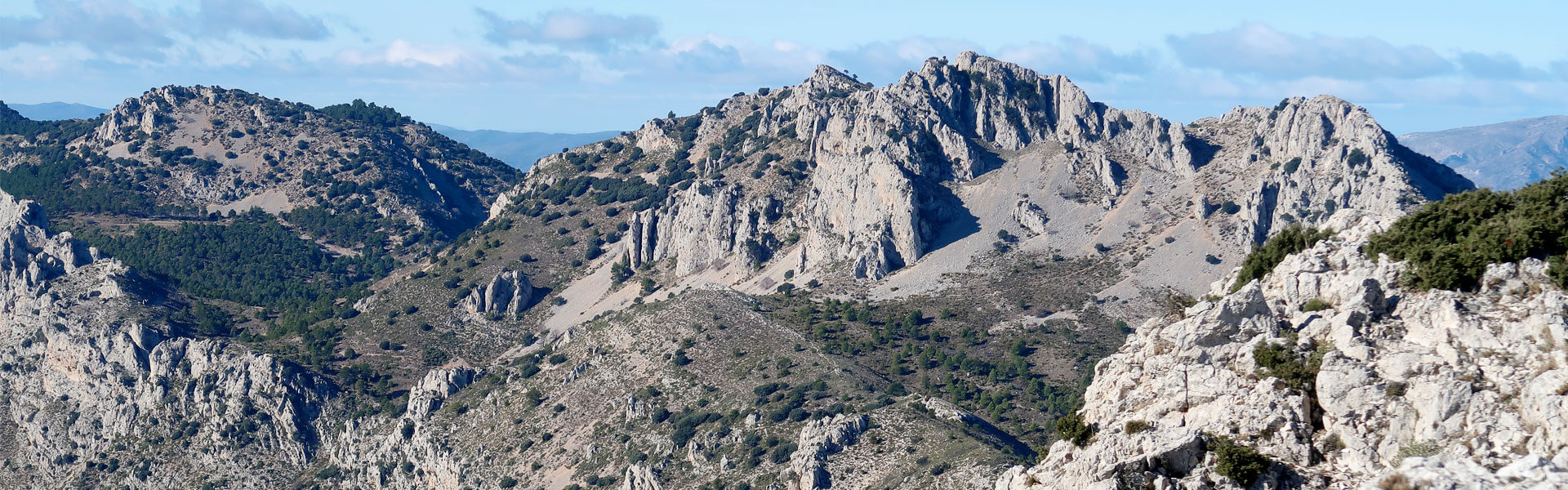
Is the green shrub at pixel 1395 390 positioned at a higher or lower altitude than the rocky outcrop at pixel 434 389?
higher

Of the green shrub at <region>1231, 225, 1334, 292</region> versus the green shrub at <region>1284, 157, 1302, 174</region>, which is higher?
the green shrub at <region>1284, 157, 1302, 174</region>

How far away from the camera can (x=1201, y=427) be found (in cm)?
4678

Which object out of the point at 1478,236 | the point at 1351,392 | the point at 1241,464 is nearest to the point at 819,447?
the point at 1478,236

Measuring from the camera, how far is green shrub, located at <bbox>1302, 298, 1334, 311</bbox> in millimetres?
50656

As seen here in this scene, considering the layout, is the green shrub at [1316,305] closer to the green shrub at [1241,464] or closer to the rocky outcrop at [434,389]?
the green shrub at [1241,464]

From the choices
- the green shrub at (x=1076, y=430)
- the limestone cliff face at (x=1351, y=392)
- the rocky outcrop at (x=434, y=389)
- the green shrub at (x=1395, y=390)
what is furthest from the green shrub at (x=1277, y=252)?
the rocky outcrop at (x=434, y=389)

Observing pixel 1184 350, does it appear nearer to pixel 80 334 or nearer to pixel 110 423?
pixel 110 423

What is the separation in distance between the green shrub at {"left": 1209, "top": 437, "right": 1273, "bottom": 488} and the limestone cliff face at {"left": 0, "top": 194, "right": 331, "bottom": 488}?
151 m

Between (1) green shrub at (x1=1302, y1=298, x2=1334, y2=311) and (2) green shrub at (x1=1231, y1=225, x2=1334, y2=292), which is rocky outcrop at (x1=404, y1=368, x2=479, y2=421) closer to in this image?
(2) green shrub at (x1=1231, y1=225, x2=1334, y2=292)

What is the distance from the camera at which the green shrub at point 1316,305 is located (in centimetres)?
5066

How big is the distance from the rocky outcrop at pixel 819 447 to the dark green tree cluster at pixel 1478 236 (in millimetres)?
64906

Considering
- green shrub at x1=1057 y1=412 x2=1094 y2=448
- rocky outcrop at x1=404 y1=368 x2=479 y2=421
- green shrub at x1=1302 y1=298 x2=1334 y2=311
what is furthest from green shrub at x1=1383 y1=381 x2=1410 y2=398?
rocky outcrop at x1=404 y1=368 x2=479 y2=421

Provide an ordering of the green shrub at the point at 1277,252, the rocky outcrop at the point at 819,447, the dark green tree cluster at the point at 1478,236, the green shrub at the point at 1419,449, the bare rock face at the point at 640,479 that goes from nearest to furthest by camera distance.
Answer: the green shrub at the point at 1419,449, the dark green tree cluster at the point at 1478,236, the green shrub at the point at 1277,252, the rocky outcrop at the point at 819,447, the bare rock face at the point at 640,479

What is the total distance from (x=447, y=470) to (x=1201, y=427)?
399 ft
